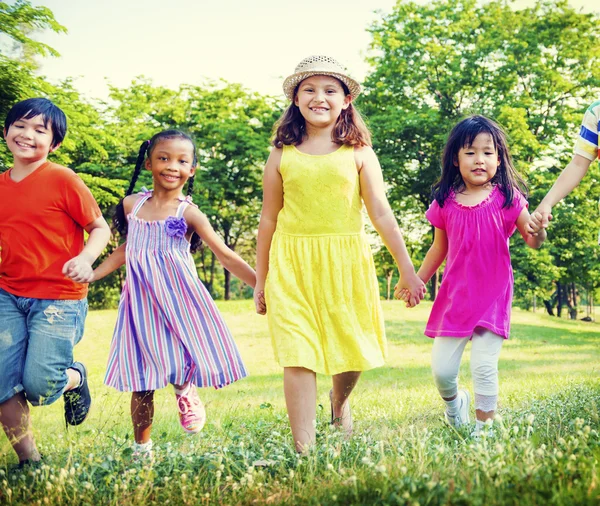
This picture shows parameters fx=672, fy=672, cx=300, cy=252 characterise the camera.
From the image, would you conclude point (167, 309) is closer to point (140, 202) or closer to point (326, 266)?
point (140, 202)

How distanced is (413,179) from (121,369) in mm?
24838

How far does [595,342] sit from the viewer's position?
57.9ft

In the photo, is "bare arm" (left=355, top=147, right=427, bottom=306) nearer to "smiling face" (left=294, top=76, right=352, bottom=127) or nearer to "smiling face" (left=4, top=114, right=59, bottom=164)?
"smiling face" (left=294, top=76, right=352, bottom=127)

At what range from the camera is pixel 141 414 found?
416 cm

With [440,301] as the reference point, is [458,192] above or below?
above

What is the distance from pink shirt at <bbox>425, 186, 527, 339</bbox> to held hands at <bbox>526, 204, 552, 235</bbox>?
10.8 inches

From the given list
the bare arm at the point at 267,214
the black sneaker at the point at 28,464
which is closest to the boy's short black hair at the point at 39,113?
the bare arm at the point at 267,214

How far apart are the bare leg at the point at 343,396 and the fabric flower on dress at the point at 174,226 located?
1.34 metres

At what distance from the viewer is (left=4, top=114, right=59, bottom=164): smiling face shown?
13.6ft

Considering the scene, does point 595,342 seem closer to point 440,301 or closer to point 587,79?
point 587,79

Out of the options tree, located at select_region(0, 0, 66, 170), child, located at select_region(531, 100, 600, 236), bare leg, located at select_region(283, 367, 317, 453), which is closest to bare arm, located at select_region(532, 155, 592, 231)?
child, located at select_region(531, 100, 600, 236)

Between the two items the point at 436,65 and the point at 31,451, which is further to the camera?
the point at 436,65

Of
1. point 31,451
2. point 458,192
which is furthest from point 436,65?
point 31,451

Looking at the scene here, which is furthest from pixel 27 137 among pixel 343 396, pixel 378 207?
pixel 343 396
